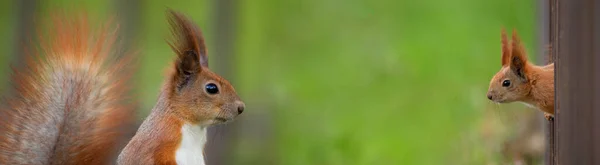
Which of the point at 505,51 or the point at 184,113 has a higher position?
the point at 505,51

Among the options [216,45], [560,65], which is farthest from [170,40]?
[216,45]

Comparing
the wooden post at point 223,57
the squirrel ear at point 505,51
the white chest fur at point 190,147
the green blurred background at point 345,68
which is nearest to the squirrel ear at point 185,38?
the white chest fur at point 190,147

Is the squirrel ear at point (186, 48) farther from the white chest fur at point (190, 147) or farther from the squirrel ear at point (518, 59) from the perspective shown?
the squirrel ear at point (518, 59)

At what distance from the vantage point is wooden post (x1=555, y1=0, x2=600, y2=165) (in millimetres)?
2230

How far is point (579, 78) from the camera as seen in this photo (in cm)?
226

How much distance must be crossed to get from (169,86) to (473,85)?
2825 mm

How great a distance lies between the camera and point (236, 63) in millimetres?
5137

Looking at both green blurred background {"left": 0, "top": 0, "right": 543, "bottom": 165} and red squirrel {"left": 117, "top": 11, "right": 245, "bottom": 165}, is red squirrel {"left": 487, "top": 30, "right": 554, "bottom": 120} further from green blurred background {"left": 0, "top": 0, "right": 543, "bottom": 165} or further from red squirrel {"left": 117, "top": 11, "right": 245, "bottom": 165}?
green blurred background {"left": 0, "top": 0, "right": 543, "bottom": 165}

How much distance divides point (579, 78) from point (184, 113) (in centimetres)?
77

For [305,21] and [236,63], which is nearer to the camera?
[236,63]

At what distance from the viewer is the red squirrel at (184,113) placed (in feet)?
8.27

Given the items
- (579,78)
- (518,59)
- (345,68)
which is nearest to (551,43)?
(518,59)

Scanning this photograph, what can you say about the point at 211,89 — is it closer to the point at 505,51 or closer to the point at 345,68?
the point at 505,51

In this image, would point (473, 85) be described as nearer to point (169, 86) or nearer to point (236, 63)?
point (236, 63)
